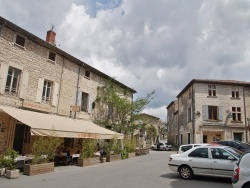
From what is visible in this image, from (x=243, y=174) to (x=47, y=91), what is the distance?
43.4 ft

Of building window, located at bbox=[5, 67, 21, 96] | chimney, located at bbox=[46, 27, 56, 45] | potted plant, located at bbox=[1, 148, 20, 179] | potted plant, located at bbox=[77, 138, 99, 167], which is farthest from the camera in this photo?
chimney, located at bbox=[46, 27, 56, 45]

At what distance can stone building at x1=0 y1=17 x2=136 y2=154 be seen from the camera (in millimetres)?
12906

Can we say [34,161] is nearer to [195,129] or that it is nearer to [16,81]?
[16,81]

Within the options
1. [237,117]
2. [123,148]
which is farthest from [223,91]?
[123,148]

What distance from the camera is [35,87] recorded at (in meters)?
15.1

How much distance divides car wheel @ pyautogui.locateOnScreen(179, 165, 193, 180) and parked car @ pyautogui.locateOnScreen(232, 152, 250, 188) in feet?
11.4

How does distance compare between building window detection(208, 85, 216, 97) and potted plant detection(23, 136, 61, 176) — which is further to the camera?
building window detection(208, 85, 216, 97)

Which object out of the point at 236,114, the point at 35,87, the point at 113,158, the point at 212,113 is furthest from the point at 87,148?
the point at 236,114

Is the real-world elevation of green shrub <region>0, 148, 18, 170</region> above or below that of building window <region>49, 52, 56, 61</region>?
below

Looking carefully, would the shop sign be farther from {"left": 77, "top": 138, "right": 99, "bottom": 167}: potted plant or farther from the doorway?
{"left": 77, "top": 138, "right": 99, "bottom": 167}: potted plant

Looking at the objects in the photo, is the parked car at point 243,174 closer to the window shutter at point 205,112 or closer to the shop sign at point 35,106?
the shop sign at point 35,106

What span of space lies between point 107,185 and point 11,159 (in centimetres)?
417

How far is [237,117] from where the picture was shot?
28.8m

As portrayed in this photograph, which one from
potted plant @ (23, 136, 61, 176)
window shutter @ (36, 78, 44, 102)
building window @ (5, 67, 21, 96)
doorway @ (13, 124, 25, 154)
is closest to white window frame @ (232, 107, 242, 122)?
window shutter @ (36, 78, 44, 102)
